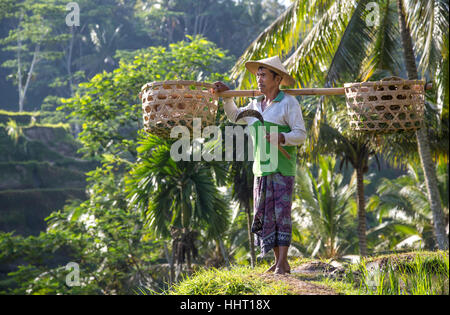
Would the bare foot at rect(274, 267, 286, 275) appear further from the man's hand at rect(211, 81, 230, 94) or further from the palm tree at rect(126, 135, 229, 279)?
the palm tree at rect(126, 135, 229, 279)

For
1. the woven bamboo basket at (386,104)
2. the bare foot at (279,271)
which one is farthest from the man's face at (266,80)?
the bare foot at (279,271)

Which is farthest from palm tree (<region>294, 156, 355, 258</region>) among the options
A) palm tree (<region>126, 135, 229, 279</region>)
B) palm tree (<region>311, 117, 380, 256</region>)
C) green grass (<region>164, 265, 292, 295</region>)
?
green grass (<region>164, 265, 292, 295</region>)

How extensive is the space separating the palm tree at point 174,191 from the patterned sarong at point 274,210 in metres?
6.19

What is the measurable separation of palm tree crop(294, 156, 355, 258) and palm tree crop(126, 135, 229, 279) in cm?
515

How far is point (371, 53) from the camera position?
10.1 metres

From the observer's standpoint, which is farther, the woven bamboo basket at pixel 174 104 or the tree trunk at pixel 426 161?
the tree trunk at pixel 426 161

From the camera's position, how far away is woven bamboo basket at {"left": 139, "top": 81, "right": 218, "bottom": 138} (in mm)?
4285

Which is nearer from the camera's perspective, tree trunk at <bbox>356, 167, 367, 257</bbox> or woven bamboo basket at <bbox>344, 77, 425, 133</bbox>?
woven bamboo basket at <bbox>344, 77, 425, 133</bbox>

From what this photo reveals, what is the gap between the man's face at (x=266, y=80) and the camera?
4.35 m

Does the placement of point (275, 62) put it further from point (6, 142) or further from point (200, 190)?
point (6, 142)

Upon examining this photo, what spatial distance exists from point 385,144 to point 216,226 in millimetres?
3805

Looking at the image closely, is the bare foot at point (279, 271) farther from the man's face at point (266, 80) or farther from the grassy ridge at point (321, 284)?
the man's face at point (266, 80)

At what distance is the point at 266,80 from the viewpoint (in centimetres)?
435
